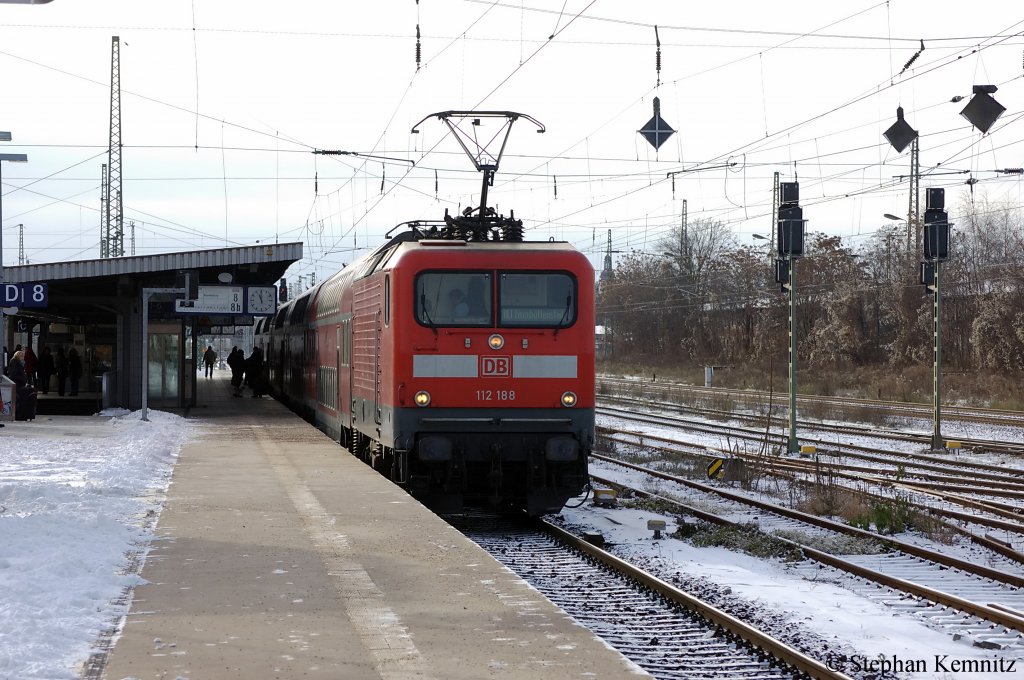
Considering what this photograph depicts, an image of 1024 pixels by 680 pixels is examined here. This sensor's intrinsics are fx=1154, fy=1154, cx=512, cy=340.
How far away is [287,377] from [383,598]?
75.3ft

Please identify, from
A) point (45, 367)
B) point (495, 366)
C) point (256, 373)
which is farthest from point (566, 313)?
point (256, 373)

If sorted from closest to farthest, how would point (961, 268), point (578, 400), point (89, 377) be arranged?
point (578, 400) < point (89, 377) < point (961, 268)

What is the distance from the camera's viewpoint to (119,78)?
117ft

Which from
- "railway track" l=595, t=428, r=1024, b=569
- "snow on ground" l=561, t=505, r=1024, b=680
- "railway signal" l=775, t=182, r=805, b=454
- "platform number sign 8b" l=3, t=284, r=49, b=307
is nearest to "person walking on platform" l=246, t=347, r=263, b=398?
"platform number sign 8b" l=3, t=284, r=49, b=307

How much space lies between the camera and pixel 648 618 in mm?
8180

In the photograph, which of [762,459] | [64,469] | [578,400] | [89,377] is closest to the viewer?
[578,400]

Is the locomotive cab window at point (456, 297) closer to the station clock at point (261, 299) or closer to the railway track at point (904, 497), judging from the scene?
the railway track at point (904, 497)

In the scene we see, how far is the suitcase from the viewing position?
23.1 meters

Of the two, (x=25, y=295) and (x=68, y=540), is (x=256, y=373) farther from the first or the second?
(x=68, y=540)

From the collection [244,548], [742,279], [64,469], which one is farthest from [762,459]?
[742,279]

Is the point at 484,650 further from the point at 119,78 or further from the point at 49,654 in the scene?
the point at 119,78

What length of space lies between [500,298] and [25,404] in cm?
1510

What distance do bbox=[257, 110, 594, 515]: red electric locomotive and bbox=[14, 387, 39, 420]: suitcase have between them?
13.7 metres

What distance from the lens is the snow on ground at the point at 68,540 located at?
5637 mm
